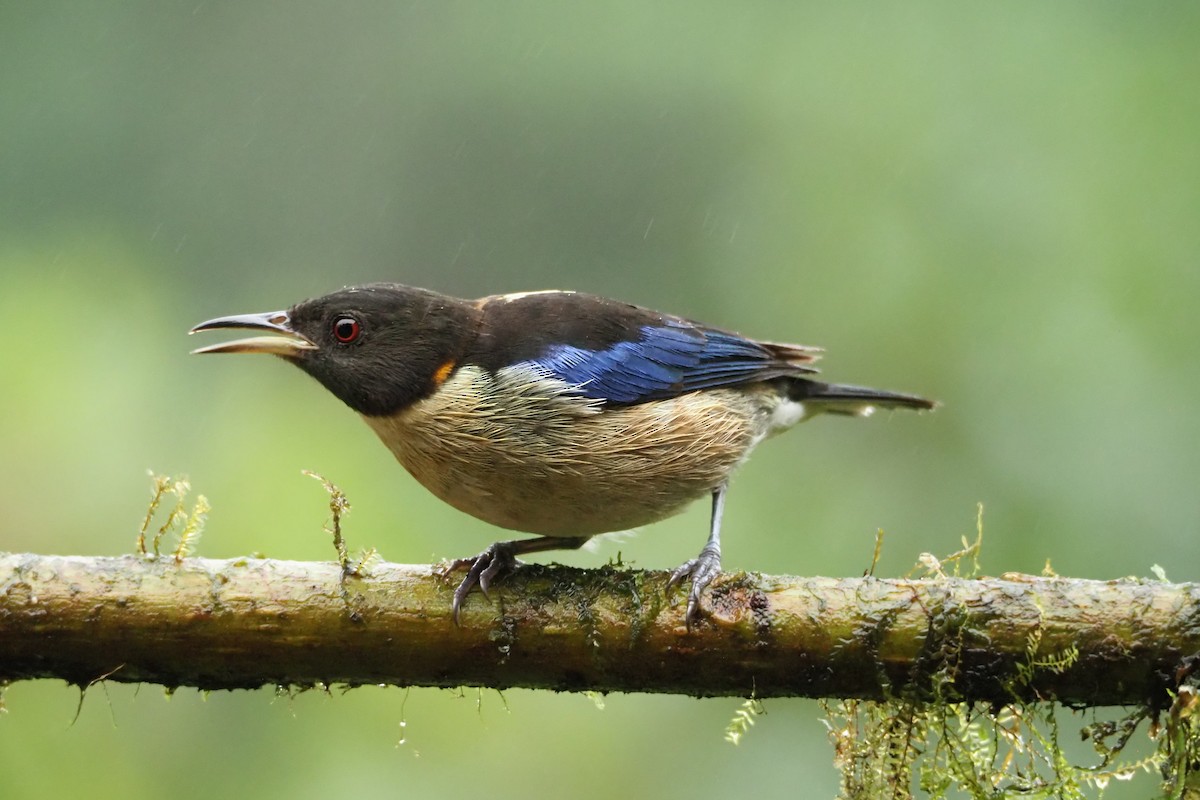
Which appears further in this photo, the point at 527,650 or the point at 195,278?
the point at 195,278

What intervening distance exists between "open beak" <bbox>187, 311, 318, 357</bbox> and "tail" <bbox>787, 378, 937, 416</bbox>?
234cm

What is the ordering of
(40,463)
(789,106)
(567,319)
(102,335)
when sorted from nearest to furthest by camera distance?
1. (567,319)
2. (40,463)
3. (102,335)
4. (789,106)

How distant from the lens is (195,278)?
31.1 ft

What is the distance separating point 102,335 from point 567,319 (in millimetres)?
3133

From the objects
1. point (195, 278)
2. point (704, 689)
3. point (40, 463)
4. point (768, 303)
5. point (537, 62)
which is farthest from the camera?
point (537, 62)

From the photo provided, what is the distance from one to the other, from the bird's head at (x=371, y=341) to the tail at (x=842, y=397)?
1786mm

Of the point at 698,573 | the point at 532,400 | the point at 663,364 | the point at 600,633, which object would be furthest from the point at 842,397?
the point at 600,633

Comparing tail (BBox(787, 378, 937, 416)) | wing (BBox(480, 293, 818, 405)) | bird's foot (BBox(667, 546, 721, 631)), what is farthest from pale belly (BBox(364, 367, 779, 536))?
tail (BBox(787, 378, 937, 416))

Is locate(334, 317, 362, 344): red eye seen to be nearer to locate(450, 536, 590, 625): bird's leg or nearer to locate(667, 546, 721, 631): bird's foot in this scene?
locate(450, 536, 590, 625): bird's leg

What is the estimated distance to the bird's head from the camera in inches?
184

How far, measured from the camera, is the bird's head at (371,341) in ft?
15.3

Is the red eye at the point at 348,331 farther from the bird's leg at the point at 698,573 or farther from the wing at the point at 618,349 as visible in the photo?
the bird's leg at the point at 698,573

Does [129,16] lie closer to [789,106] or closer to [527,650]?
[789,106]

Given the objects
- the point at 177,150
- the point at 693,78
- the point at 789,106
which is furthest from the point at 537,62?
the point at 177,150
